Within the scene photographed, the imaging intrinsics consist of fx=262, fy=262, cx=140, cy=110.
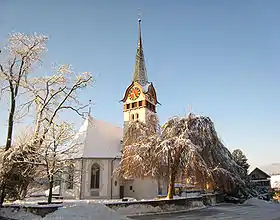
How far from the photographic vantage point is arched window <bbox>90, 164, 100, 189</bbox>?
29638 mm

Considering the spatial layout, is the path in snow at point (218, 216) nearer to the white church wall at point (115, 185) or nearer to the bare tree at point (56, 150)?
the bare tree at point (56, 150)

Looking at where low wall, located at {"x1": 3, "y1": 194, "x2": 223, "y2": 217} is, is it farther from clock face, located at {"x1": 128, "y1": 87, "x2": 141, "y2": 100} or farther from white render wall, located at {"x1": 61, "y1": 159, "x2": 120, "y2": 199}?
clock face, located at {"x1": 128, "y1": 87, "x2": 141, "y2": 100}

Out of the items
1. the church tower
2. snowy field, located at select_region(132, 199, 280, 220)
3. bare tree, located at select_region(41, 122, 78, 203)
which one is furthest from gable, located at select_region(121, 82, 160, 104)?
snowy field, located at select_region(132, 199, 280, 220)

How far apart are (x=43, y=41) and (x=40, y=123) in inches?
253

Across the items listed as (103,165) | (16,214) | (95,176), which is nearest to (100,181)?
(95,176)

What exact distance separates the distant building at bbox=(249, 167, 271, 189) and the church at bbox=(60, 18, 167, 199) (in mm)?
22604

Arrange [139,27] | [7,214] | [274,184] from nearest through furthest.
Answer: [7,214] → [139,27] → [274,184]

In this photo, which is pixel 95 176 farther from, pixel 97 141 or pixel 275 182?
pixel 275 182

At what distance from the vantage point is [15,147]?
58.0 ft

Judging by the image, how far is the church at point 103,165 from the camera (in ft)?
95.1

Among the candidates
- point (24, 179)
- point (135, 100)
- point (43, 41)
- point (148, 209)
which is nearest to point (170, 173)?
point (148, 209)

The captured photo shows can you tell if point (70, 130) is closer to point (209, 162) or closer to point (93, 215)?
point (93, 215)

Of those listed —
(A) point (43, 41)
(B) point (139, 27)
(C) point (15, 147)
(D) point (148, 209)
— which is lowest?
(D) point (148, 209)

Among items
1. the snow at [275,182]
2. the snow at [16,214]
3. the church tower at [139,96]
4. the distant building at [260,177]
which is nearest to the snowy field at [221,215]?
the snow at [16,214]
